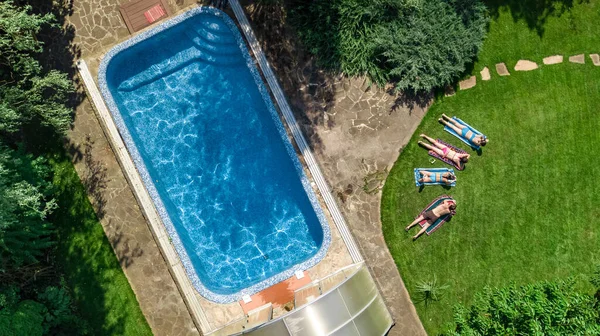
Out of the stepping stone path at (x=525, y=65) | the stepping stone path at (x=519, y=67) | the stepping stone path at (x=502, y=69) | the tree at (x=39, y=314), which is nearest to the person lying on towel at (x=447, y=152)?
the stepping stone path at (x=519, y=67)

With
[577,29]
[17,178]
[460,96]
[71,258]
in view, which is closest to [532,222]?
[460,96]

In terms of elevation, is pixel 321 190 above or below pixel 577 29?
below

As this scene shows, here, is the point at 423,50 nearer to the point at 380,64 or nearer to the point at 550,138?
the point at 380,64

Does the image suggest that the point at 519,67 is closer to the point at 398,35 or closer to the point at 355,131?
A: the point at 398,35

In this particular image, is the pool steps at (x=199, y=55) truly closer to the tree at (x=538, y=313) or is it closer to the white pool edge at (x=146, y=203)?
the white pool edge at (x=146, y=203)

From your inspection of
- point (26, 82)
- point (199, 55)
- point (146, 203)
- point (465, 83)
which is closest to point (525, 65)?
point (465, 83)

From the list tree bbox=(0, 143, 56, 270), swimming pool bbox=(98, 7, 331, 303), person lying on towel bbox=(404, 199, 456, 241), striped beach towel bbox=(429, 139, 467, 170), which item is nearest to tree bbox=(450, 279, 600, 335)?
person lying on towel bbox=(404, 199, 456, 241)

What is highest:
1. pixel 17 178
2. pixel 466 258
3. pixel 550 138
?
pixel 17 178
